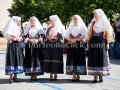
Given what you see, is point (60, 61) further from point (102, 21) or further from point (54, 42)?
point (102, 21)

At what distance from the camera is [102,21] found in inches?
300

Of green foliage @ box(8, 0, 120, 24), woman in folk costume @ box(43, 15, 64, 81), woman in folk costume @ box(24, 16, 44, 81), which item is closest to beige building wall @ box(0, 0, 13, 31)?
green foliage @ box(8, 0, 120, 24)

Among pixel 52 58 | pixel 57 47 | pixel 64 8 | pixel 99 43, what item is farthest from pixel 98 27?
pixel 64 8

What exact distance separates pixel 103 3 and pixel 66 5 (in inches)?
172

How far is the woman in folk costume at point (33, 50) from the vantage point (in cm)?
783

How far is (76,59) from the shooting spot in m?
7.82

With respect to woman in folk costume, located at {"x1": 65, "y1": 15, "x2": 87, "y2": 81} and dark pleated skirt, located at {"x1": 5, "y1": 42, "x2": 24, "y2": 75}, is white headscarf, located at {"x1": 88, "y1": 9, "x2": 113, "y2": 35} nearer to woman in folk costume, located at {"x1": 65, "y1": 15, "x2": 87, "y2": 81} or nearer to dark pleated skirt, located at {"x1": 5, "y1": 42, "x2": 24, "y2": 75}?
woman in folk costume, located at {"x1": 65, "y1": 15, "x2": 87, "y2": 81}

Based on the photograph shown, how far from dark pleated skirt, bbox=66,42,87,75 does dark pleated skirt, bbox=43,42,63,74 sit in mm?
294

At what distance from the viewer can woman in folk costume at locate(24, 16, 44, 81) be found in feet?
25.7

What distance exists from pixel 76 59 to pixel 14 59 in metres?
1.75

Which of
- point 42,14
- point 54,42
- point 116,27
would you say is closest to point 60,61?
point 54,42

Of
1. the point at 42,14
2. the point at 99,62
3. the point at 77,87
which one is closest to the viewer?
the point at 77,87

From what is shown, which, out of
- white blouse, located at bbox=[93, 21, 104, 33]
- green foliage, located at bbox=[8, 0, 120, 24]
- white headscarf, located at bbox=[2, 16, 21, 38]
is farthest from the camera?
green foliage, located at bbox=[8, 0, 120, 24]

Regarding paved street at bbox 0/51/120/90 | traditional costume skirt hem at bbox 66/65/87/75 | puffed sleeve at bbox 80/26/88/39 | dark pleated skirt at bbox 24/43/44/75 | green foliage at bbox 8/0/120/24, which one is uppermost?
green foliage at bbox 8/0/120/24
